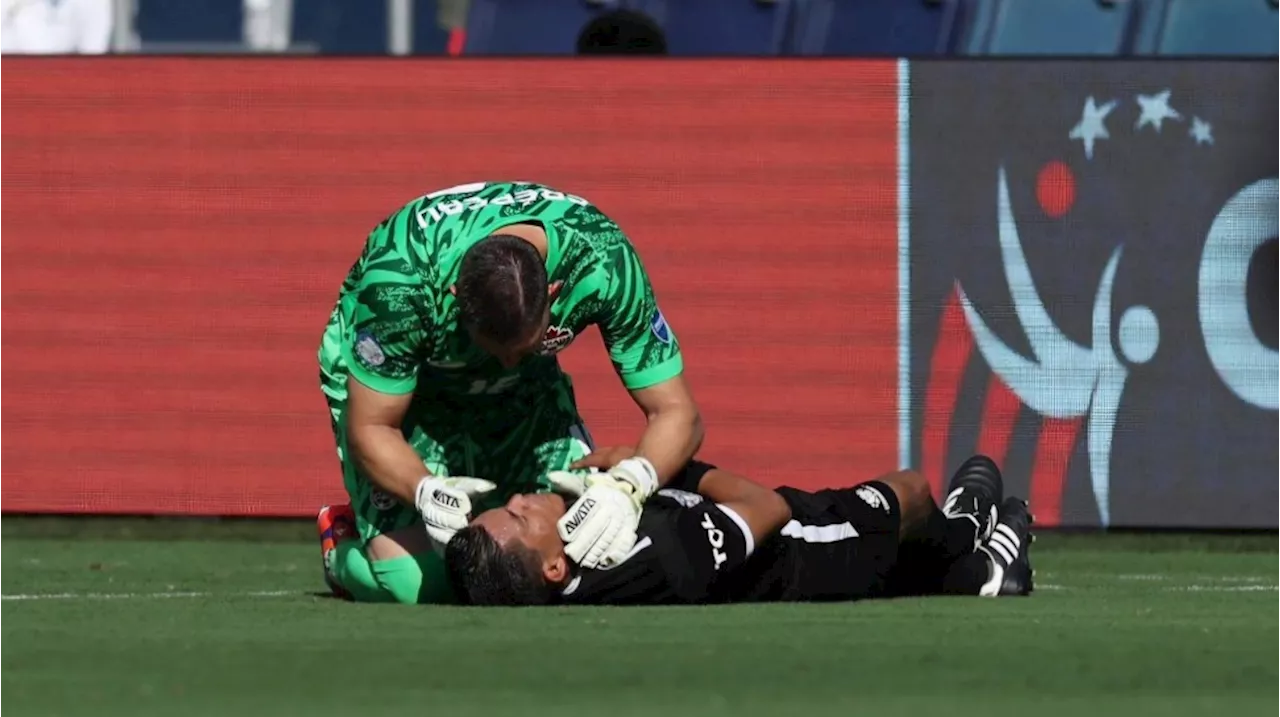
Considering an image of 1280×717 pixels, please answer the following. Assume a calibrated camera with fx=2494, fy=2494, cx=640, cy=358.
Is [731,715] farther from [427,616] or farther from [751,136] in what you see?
[751,136]

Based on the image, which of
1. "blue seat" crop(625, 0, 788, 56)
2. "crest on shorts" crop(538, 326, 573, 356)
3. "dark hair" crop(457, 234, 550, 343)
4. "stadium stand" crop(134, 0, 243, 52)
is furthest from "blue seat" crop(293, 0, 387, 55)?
"dark hair" crop(457, 234, 550, 343)

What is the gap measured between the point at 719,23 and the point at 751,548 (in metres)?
8.66

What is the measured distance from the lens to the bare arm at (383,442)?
21.9 feet

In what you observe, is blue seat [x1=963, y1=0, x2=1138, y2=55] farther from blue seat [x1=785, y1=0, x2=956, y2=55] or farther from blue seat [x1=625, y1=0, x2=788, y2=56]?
blue seat [x1=625, y1=0, x2=788, y2=56]

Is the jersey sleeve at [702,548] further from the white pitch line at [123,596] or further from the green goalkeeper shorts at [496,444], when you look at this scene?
the white pitch line at [123,596]

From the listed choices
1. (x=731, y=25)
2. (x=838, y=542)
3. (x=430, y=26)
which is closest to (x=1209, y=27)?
(x=731, y=25)

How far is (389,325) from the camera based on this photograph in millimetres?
6543

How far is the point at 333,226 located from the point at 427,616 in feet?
14.0

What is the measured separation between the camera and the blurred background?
1434 cm

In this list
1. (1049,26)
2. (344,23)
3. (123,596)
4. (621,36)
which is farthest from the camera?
(1049,26)

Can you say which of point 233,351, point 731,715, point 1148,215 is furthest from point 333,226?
point 731,715

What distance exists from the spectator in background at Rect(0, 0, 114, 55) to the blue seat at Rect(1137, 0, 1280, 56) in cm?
610

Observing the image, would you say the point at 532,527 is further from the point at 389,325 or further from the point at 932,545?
the point at 932,545

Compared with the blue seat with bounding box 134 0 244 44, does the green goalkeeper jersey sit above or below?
above
